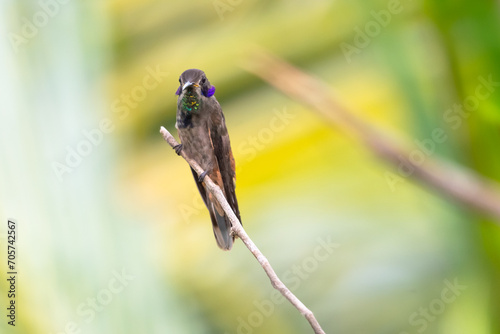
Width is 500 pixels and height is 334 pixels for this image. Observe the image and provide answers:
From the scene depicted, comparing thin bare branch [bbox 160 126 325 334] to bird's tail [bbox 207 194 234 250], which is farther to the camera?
bird's tail [bbox 207 194 234 250]

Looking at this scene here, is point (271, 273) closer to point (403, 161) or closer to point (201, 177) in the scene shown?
point (403, 161)

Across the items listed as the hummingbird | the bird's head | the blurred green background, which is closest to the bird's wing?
the hummingbird

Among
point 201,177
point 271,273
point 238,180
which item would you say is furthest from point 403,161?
point 238,180

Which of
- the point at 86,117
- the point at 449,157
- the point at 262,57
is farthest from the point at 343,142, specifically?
the point at 86,117

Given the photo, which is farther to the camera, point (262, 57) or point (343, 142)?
point (343, 142)

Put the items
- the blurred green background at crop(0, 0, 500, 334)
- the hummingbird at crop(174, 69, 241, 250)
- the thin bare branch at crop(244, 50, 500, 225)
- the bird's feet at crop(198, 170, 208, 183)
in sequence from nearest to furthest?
the thin bare branch at crop(244, 50, 500, 225) → the blurred green background at crop(0, 0, 500, 334) → the bird's feet at crop(198, 170, 208, 183) → the hummingbird at crop(174, 69, 241, 250)

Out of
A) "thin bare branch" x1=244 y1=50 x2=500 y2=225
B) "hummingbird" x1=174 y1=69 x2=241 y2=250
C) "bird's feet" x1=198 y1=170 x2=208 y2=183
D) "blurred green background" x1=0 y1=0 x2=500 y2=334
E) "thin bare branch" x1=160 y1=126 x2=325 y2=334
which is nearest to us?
"thin bare branch" x1=160 y1=126 x2=325 y2=334

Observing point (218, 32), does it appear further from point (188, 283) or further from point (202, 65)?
point (188, 283)

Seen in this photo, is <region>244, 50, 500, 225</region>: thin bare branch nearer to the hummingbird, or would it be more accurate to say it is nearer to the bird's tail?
the hummingbird
